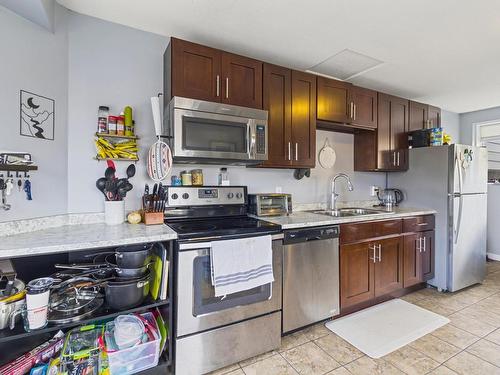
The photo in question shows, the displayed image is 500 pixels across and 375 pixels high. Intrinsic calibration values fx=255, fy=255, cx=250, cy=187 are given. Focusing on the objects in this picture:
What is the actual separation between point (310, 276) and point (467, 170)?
2404 mm

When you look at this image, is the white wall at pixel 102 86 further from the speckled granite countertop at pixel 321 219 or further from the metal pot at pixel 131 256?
the speckled granite countertop at pixel 321 219

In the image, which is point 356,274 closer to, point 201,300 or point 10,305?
point 201,300

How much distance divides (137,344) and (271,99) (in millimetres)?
2094

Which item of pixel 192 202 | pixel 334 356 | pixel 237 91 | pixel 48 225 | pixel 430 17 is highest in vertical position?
pixel 430 17

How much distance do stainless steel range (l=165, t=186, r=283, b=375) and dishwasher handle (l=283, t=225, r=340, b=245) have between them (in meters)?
0.11

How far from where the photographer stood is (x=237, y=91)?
213 centimetres

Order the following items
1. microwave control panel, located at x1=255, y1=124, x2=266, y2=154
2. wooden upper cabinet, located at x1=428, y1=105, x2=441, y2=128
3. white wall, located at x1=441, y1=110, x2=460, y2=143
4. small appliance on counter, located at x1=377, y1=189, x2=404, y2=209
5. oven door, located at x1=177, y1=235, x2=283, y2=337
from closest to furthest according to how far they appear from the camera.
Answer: oven door, located at x1=177, y1=235, x2=283, y2=337, microwave control panel, located at x1=255, y1=124, x2=266, y2=154, small appliance on counter, located at x1=377, y1=189, x2=404, y2=209, wooden upper cabinet, located at x1=428, y1=105, x2=441, y2=128, white wall, located at x1=441, y1=110, x2=460, y2=143

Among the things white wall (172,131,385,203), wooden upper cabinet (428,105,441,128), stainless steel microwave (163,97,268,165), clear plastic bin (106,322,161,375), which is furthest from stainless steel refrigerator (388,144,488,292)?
clear plastic bin (106,322,161,375)

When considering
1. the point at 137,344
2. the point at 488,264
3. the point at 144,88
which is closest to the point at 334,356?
the point at 137,344

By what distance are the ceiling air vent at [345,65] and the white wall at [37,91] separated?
89.0 inches

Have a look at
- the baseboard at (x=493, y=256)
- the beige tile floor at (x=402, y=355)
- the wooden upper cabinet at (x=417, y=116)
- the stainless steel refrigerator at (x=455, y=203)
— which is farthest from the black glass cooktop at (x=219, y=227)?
the baseboard at (x=493, y=256)

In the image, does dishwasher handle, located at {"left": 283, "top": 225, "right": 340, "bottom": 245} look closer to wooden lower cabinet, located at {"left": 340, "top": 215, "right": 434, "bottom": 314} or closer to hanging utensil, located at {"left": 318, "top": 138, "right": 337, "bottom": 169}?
wooden lower cabinet, located at {"left": 340, "top": 215, "right": 434, "bottom": 314}

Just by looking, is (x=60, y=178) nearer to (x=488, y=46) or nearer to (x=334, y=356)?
(x=334, y=356)

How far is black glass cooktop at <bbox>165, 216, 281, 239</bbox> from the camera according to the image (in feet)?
5.30
